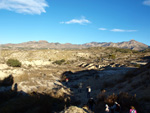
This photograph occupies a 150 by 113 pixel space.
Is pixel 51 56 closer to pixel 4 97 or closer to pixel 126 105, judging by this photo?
pixel 4 97

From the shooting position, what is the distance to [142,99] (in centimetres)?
A: 930

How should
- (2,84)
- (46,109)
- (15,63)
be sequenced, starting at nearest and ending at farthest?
(46,109), (2,84), (15,63)

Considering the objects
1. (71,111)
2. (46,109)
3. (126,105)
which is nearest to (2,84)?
(46,109)

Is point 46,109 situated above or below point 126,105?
below

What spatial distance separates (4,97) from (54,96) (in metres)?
5.95

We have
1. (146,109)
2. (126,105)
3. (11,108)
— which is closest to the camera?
(146,109)

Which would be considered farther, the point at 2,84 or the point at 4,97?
the point at 2,84

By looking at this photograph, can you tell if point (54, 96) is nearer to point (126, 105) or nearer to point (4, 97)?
point (4, 97)

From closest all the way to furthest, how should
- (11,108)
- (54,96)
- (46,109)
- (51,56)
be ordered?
(46,109) < (11,108) < (54,96) < (51,56)

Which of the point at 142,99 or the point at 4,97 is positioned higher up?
the point at 142,99

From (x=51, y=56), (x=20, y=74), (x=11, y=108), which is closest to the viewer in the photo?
(x=11, y=108)

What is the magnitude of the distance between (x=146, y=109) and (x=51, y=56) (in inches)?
3062

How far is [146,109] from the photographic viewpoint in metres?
8.09

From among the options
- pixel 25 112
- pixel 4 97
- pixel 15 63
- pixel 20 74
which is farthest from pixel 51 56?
pixel 25 112
